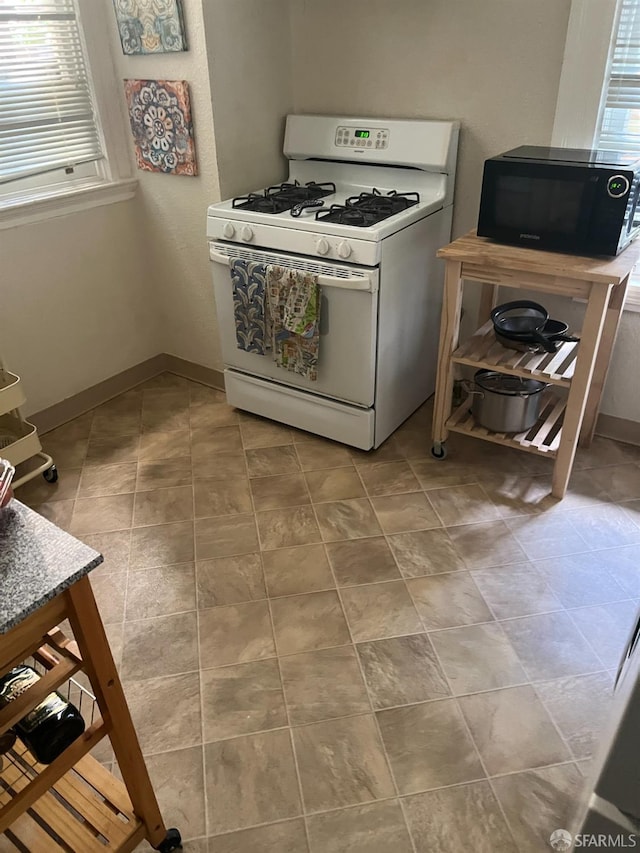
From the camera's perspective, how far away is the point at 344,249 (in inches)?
85.2

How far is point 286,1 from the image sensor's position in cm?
265

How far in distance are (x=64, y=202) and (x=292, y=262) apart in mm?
1019

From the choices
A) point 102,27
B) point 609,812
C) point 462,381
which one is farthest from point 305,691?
point 102,27

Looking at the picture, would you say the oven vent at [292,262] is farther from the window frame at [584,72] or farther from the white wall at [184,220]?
the window frame at [584,72]

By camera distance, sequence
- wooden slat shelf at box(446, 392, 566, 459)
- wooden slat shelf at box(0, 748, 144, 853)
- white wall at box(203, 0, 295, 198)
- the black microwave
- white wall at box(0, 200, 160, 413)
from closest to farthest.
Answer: wooden slat shelf at box(0, 748, 144, 853) < the black microwave < wooden slat shelf at box(446, 392, 566, 459) < white wall at box(203, 0, 295, 198) < white wall at box(0, 200, 160, 413)

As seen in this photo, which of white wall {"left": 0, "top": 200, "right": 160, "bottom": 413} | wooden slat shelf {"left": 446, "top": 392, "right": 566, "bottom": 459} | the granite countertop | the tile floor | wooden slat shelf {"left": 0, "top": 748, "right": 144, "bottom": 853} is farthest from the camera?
white wall {"left": 0, "top": 200, "right": 160, "bottom": 413}

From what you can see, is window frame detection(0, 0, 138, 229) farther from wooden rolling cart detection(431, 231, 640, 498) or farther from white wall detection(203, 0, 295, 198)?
wooden rolling cart detection(431, 231, 640, 498)

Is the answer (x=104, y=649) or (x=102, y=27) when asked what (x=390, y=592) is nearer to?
(x=104, y=649)

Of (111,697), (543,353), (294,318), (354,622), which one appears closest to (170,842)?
(111,697)

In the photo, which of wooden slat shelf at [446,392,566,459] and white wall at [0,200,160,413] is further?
white wall at [0,200,160,413]

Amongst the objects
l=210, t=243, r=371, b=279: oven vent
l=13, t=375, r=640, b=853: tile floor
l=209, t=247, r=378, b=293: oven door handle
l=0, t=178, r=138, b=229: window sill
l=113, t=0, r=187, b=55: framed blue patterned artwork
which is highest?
l=113, t=0, r=187, b=55: framed blue patterned artwork

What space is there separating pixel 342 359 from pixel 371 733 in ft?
4.21

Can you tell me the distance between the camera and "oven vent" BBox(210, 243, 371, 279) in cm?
219

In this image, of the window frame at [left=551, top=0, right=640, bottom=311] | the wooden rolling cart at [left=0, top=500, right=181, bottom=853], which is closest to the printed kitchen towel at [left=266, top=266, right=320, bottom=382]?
the window frame at [left=551, top=0, right=640, bottom=311]
